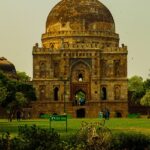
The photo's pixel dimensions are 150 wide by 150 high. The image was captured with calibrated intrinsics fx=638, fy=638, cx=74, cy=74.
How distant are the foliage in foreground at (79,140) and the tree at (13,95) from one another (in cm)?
2622

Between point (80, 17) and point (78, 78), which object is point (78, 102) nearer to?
point (78, 78)

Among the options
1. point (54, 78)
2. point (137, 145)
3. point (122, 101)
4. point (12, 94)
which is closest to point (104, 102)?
point (122, 101)

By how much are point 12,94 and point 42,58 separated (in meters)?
21.2

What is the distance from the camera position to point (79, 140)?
19.5 meters

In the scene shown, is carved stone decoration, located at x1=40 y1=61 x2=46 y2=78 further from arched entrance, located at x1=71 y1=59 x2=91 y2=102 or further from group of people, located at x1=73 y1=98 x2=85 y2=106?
group of people, located at x1=73 y1=98 x2=85 y2=106

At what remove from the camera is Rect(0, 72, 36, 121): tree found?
172 ft

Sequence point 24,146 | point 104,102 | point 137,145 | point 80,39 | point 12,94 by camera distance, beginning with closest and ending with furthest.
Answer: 1. point 24,146
2. point 137,145
3. point 12,94
4. point 104,102
5. point 80,39

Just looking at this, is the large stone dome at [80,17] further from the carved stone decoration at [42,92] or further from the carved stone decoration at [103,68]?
the carved stone decoration at [42,92]

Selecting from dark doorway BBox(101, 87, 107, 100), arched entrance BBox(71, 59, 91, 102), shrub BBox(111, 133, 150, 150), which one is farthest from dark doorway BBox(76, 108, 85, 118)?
shrub BBox(111, 133, 150, 150)

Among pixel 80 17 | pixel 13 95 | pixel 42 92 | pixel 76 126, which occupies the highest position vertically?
pixel 80 17

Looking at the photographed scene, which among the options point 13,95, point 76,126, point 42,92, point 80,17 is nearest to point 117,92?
point 42,92

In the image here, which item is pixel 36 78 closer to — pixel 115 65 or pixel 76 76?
pixel 76 76

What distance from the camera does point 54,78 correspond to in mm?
77250

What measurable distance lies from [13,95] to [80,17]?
27.9 meters
